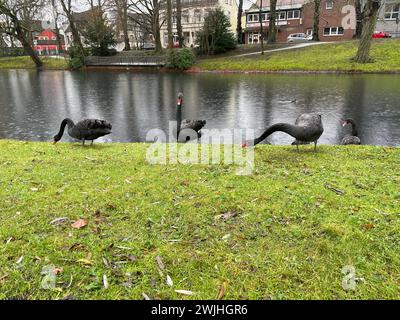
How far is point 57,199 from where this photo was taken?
5.02 metres

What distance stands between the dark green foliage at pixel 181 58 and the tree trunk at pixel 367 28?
1684 centimetres

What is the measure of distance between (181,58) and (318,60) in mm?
14261

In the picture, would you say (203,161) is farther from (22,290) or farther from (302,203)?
(22,290)

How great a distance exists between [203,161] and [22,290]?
173 inches

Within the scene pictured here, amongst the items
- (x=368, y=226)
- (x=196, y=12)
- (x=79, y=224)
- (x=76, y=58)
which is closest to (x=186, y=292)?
(x=79, y=224)

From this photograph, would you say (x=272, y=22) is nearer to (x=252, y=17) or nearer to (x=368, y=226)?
(x=252, y=17)

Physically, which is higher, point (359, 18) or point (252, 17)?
point (252, 17)

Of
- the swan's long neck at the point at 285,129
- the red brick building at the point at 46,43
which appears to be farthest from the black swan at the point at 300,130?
the red brick building at the point at 46,43

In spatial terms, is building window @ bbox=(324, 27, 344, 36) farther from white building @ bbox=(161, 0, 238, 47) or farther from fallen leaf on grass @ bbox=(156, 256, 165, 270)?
fallen leaf on grass @ bbox=(156, 256, 165, 270)

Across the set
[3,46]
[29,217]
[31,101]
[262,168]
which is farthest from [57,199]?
[3,46]

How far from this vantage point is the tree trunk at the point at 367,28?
29.3m

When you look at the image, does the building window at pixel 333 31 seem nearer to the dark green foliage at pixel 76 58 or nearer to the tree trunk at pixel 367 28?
the tree trunk at pixel 367 28

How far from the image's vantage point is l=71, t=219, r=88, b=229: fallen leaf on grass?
4281mm

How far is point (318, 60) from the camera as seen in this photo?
3450cm
